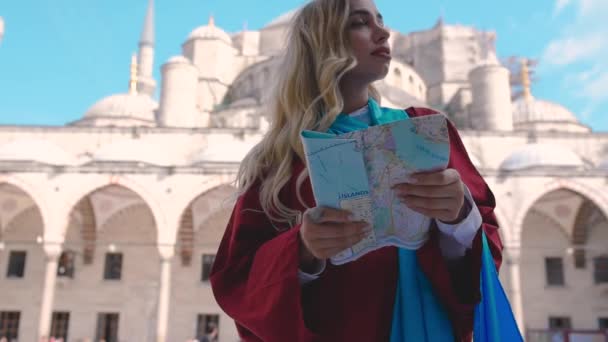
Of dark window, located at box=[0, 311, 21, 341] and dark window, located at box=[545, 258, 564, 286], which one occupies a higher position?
dark window, located at box=[545, 258, 564, 286]

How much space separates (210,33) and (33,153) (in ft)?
34.4

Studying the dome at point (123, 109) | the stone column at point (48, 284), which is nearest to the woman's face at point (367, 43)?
the stone column at point (48, 284)

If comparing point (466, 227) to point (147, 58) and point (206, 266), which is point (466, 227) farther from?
point (147, 58)

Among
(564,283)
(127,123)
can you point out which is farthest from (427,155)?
(127,123)

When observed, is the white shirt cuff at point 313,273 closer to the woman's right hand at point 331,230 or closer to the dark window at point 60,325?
the woman's right hand at point 331,230

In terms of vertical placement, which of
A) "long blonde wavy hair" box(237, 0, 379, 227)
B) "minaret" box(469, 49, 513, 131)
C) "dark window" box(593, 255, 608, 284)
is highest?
"minaret" box(469, 49, 513, 131)

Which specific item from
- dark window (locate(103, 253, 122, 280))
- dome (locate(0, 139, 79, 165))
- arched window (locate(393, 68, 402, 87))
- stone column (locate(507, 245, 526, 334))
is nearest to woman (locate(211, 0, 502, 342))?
stone column (locate(507, 245, 526, 334))

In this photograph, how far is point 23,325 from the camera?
51.8 ft

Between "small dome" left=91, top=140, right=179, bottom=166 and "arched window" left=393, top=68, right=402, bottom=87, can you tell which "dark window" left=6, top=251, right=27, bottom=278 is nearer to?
"small dome" left=91, top=140, right=179, bottom=166

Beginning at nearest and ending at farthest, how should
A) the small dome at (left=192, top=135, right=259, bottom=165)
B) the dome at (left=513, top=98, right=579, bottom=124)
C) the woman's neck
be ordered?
the woman's neck → the small dome at (left=192, top=135, right=259, bottom=165) → the dome at (left=513, top=98, right=579, bottom=124)

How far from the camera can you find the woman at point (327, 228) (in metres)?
1.16

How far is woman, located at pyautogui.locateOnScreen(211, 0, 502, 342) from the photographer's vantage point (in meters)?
1.16

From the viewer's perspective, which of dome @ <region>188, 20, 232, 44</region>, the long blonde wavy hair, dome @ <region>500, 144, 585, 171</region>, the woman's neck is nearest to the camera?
the long blonde wavy hair

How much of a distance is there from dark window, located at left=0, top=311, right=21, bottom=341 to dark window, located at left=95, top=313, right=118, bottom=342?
238cm
